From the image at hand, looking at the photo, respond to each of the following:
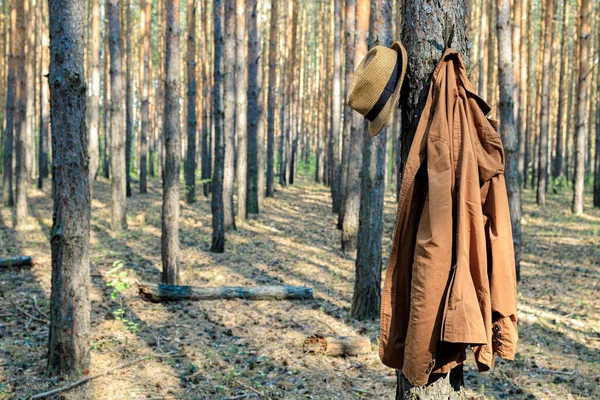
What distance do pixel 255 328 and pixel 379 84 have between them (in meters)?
4.95

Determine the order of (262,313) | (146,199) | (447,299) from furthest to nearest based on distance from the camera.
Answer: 1. (146,199)
2. (262,313)
3. (447,299)

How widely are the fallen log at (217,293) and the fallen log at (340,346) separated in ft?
6.31

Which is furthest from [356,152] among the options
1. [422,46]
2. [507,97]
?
[422,46]

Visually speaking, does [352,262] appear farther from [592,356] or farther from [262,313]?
[592,356]

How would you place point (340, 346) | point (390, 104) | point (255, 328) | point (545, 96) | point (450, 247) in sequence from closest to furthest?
point (450, 247), point (390, 104), point (340, 346), point (255, 328), point (545, 96)

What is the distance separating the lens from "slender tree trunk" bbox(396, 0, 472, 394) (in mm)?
2596

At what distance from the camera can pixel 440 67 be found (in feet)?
8.18

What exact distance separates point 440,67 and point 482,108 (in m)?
0.30

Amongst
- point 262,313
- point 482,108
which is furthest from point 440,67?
point 262,313

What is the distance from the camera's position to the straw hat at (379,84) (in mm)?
2518

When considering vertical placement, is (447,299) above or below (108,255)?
above

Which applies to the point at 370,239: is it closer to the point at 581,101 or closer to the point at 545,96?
the point at 581,101

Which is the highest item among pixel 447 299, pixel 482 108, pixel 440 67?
pixel 440 67

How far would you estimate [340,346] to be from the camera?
19.7 feet
